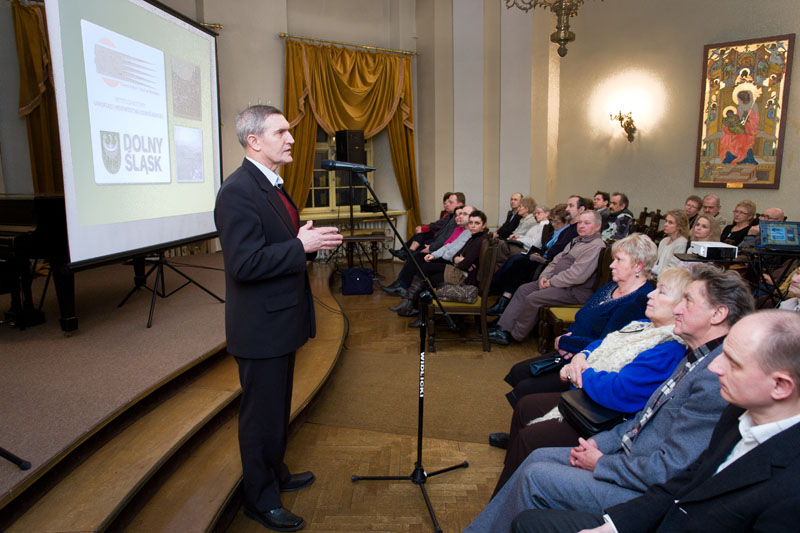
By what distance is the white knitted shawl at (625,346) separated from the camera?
78.0 inches

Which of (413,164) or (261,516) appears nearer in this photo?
(261,516)

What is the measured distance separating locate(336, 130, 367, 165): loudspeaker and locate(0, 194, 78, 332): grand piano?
458 cm

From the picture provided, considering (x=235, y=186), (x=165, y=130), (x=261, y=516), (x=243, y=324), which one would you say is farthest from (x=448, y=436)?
(x=165, y=130)

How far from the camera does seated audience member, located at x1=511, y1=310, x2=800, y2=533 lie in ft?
3.55

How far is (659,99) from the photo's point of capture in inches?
295

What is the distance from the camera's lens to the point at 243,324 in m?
2.00

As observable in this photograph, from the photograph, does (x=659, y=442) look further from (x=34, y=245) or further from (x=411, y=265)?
(x=411, y=265)

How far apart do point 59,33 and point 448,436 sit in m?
2.98

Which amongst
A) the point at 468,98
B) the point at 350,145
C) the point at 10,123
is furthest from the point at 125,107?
the point at 468,98

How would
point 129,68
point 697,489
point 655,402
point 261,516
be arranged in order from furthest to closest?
1. point 129,68
2. point 261,516
3. point 655,402
4. point 697,489

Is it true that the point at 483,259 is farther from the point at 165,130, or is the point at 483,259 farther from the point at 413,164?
the point at 413,164

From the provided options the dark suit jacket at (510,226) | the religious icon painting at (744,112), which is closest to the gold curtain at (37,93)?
the dark suit jacket at (510,226)

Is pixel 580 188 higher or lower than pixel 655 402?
higher

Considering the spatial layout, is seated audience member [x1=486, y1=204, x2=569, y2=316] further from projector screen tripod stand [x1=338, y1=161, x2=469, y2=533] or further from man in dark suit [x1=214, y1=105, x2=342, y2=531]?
man in dark suit [x1=214, y1=105, x2=342, y2=531]
